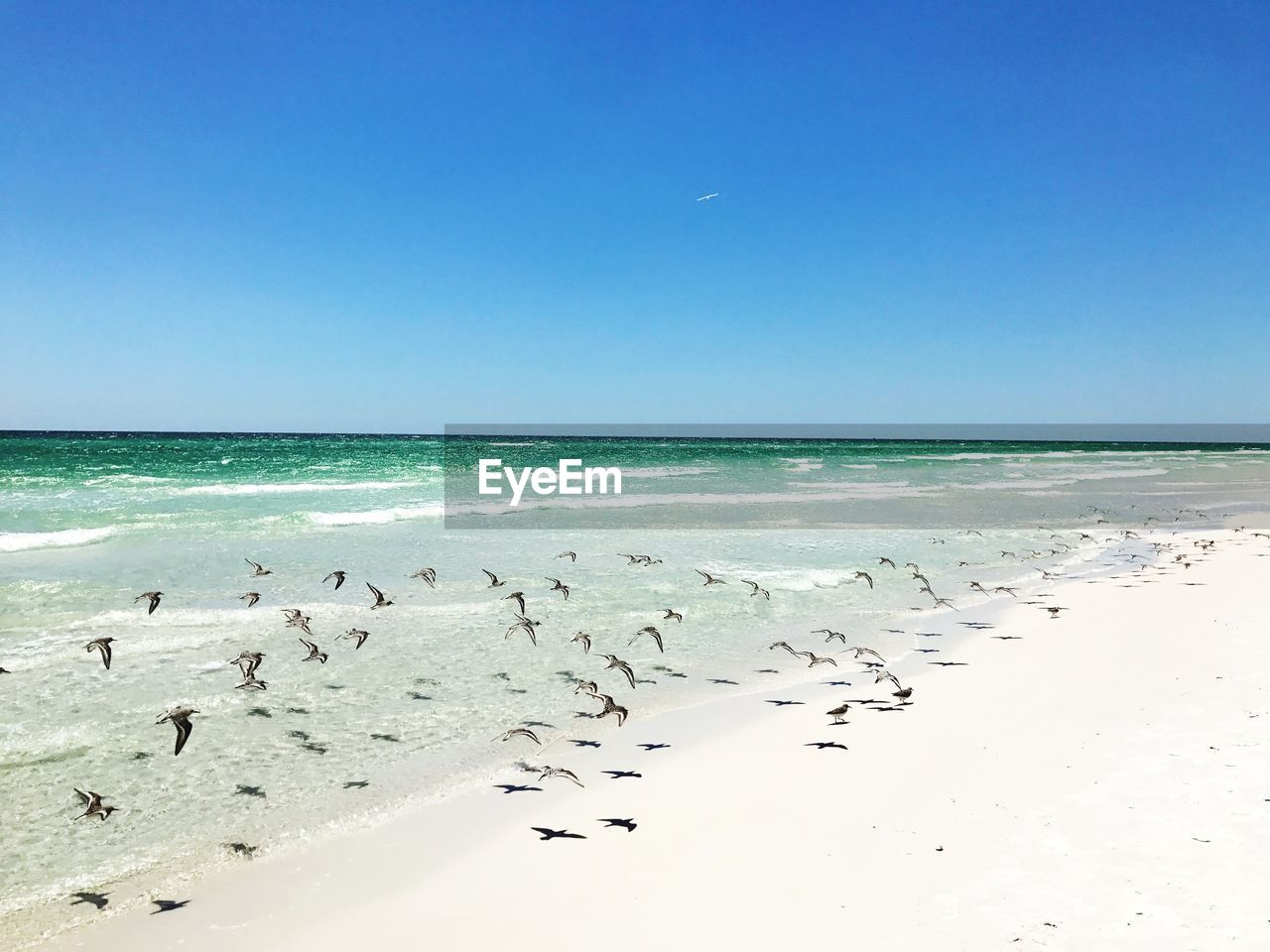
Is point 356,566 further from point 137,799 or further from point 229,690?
point 137,799

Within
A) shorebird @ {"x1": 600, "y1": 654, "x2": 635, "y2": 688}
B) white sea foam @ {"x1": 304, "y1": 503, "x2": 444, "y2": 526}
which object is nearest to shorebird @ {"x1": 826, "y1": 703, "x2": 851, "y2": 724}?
shorebird @ {"x1": 600, "y1": 654, "x2": 635, "y2": 688}

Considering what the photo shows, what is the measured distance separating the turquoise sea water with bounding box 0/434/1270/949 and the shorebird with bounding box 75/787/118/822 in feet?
0.27

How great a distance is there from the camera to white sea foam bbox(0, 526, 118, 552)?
17.2 m

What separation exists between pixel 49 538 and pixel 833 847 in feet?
67.8

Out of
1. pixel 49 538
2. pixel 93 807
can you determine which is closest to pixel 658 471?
pixel 49 538

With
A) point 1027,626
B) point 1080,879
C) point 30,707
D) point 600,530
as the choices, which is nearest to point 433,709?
point 30,707

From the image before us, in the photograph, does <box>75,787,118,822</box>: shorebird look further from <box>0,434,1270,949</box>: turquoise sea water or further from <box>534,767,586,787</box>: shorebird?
<box>534,767,586,787</box>: shorebird

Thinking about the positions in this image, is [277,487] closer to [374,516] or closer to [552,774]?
[374,516]

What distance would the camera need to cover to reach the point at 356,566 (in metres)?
15.4

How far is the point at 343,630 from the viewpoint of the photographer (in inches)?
415

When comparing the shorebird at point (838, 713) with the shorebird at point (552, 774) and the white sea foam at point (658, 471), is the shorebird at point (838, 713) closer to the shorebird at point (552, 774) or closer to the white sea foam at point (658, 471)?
the shorebird at point (552, 774)

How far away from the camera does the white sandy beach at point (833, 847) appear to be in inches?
161

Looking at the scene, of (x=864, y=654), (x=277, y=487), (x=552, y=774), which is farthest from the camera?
(x=277, y=487)

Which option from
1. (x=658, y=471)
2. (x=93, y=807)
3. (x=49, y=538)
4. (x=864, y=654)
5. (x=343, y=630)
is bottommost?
(x=864, y=654)
